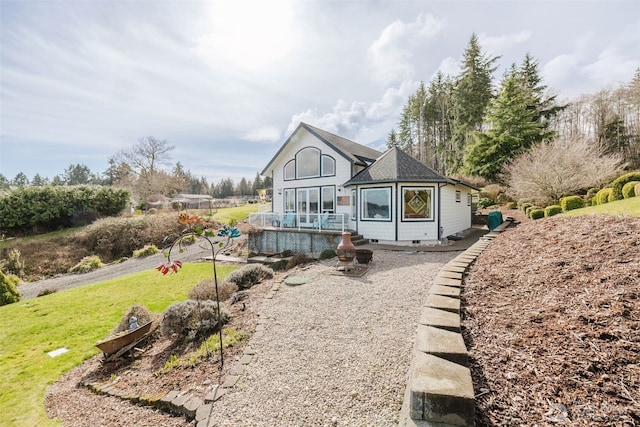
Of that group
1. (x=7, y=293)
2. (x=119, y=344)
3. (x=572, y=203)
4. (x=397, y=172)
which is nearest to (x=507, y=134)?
(x=572, y=203)

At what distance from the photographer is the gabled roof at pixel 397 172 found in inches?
461

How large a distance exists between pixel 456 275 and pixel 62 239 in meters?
25.3

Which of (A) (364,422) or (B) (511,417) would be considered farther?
(A) (364,422)

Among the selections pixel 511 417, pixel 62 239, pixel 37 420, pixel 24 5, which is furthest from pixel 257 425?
Result: pixel 62 239

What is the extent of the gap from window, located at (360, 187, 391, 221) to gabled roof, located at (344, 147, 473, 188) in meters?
0.56

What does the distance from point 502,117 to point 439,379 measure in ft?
81.5

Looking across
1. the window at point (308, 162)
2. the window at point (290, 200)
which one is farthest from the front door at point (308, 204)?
the window at point (308, 162)

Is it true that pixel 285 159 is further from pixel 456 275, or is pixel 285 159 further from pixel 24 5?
pixel 456 275

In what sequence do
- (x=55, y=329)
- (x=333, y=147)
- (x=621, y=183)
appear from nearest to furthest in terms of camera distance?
(x=55, y=329), (x=621, y=183), (x=333, y=147)

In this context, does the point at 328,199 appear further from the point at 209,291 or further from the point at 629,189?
the point at 629,189

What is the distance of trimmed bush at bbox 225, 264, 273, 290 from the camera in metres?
7.55

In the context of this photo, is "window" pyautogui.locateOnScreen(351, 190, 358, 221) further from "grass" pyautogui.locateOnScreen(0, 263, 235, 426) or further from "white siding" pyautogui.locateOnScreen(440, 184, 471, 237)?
"grass" pyautogui.locateOnScreen(0, 263, 235, 426)

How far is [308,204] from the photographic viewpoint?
15.9m

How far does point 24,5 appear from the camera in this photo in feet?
21.1
